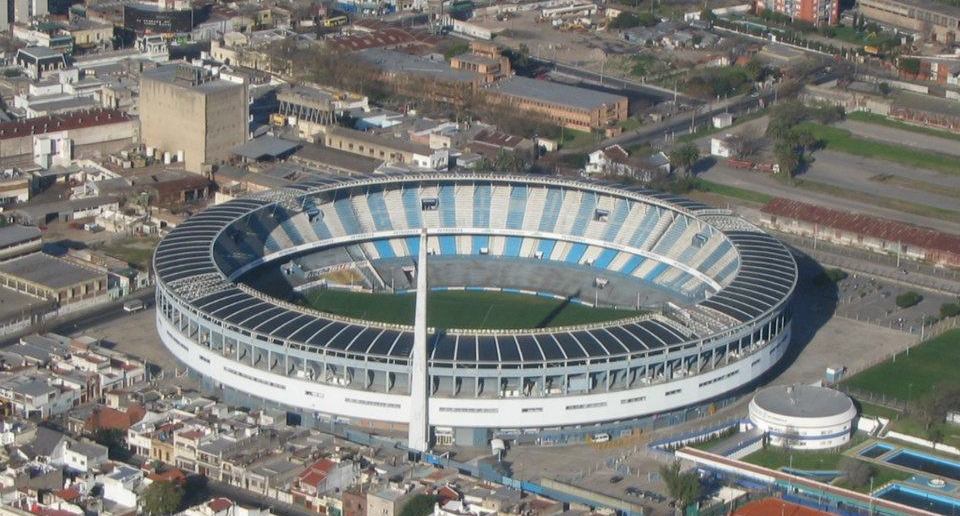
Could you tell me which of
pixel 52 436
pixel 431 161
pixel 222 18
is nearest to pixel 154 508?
pixel 52 436

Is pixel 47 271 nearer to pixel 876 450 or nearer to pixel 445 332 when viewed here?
pixel 445 332

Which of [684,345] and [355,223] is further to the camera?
[355,223]

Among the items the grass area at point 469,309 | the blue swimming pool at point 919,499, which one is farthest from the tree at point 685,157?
the blue swimming pool at point 919,499

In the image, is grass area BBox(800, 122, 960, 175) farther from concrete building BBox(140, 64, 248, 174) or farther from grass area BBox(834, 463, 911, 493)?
grass area BBox(834, 463, 911, 493)

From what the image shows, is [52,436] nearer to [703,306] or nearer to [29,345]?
[29,345]

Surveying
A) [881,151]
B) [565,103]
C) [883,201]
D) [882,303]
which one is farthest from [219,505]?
[881,151]

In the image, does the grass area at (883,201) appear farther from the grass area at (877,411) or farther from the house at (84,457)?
the house at (84,457)
